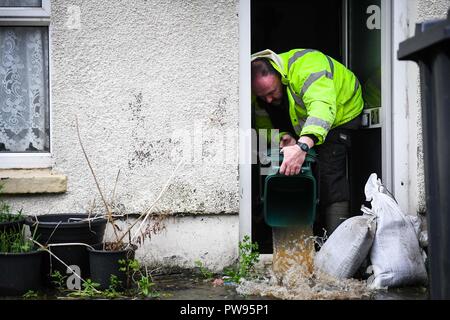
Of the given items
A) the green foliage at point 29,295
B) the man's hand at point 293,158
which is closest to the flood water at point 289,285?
the man's hand at point 293,158

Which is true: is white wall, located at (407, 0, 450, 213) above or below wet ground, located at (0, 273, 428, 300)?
above

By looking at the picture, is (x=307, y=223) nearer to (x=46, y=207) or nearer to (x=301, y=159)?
(x=301, y=159)

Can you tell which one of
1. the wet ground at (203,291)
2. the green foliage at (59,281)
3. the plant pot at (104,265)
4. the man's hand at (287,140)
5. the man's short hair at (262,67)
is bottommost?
the wet ground at (203,291)

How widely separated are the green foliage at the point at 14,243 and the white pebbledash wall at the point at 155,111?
43 centimetres

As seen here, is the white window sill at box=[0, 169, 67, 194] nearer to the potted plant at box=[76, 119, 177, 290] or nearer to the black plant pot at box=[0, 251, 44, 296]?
the potted plant at box=[76, 119, 177, 290]

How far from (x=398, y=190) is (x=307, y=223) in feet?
2.41

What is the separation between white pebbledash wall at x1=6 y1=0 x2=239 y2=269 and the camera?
15.5ft

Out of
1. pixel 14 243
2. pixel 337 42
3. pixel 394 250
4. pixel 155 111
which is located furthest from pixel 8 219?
pixel 337 42

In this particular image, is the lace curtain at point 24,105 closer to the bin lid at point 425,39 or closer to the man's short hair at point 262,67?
the man's short hair at point 262,67

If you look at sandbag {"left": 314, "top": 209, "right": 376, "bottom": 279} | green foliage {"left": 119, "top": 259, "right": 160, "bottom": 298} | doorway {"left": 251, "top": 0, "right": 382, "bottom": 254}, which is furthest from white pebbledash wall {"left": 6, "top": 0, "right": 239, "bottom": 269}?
doorway {"left": 251, "top": 0, "right": 382, "bottom": 254}

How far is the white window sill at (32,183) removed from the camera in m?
4.61

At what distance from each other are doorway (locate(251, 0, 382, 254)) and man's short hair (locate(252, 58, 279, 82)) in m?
0.87

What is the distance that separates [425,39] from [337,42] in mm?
3188
